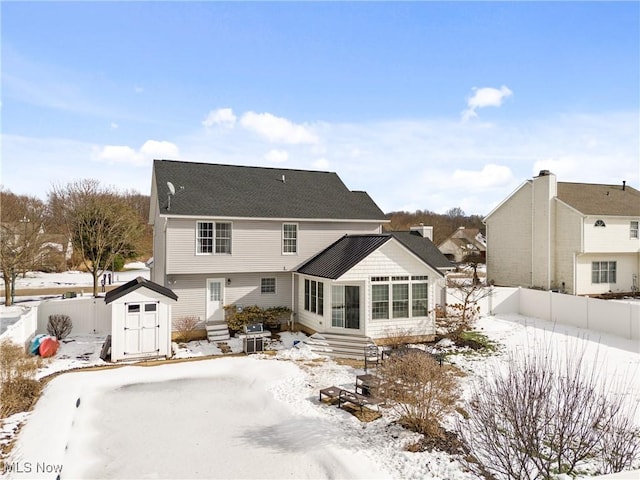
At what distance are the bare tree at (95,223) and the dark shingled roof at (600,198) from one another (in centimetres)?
3169

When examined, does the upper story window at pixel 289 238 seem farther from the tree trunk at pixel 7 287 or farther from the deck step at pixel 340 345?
the tree trunk at pixel 7 287

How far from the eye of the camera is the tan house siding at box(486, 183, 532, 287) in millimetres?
30031

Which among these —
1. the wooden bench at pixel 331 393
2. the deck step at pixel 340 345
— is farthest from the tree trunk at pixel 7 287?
the wooden bench at pixel 331 393

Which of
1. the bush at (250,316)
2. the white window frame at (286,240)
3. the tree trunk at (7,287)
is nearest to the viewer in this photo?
the bush at (250,316)

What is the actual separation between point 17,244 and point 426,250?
1020 inches

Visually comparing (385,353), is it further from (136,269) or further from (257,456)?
(136,269)

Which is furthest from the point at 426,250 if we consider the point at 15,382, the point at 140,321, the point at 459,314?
the point at 15,382

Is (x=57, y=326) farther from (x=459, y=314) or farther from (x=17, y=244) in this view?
(x=459, y=314)

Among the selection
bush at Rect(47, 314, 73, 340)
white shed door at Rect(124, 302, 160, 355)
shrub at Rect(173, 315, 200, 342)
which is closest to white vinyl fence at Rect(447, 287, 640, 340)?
shrub at Rect(173, 315, 200, 342)

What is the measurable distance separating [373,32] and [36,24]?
32.7 feet

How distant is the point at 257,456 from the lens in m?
8.43

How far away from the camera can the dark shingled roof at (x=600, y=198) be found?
90.4 ft

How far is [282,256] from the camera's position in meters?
20.3

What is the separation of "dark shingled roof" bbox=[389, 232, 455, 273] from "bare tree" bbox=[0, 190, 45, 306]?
23.2m
